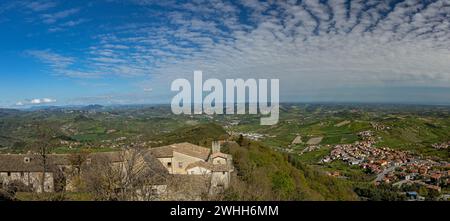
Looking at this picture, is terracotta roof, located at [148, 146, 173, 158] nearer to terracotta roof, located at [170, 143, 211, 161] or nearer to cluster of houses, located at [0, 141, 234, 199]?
cluster of houses, located at [0, 141, 234, 199]

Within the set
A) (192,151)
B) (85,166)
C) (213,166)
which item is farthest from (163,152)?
(85,166)

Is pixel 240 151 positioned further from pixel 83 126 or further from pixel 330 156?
pixel 83 126

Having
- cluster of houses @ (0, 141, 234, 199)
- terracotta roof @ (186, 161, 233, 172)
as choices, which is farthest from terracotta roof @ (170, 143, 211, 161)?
terracotta roof @ (186, 161, 233, 172)

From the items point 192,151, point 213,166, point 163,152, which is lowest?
point 213,166

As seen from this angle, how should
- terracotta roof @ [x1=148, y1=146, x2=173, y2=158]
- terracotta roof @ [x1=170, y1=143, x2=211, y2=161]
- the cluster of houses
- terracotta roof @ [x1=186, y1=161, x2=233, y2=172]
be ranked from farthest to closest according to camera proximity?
terracotta roof @ [x1=170, y1=143, x2=211, y2=161] → terracotta roof @ [x1=148, y1=146, x2=173, y2=158] → terracotta roof @ [x1=186, y1=161, x2=233, y2=172] → the cluster of houses

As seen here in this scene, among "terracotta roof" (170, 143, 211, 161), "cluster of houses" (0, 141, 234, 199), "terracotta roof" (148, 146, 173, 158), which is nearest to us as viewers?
"cluster of houses" (0, 141, 234, 199)

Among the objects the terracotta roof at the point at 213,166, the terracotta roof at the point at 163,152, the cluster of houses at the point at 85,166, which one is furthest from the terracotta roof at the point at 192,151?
the terracotta roof at the point at 213,166

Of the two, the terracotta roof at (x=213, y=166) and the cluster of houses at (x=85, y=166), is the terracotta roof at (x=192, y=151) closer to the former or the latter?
the cluster of houses at (x=85, y=166)

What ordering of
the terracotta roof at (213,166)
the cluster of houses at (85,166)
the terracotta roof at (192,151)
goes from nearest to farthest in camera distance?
the cluster of houses at (85,166), the terracotta roof at (213,166), the terracotta roof at (192,151)

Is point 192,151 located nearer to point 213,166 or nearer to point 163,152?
point 163,152
